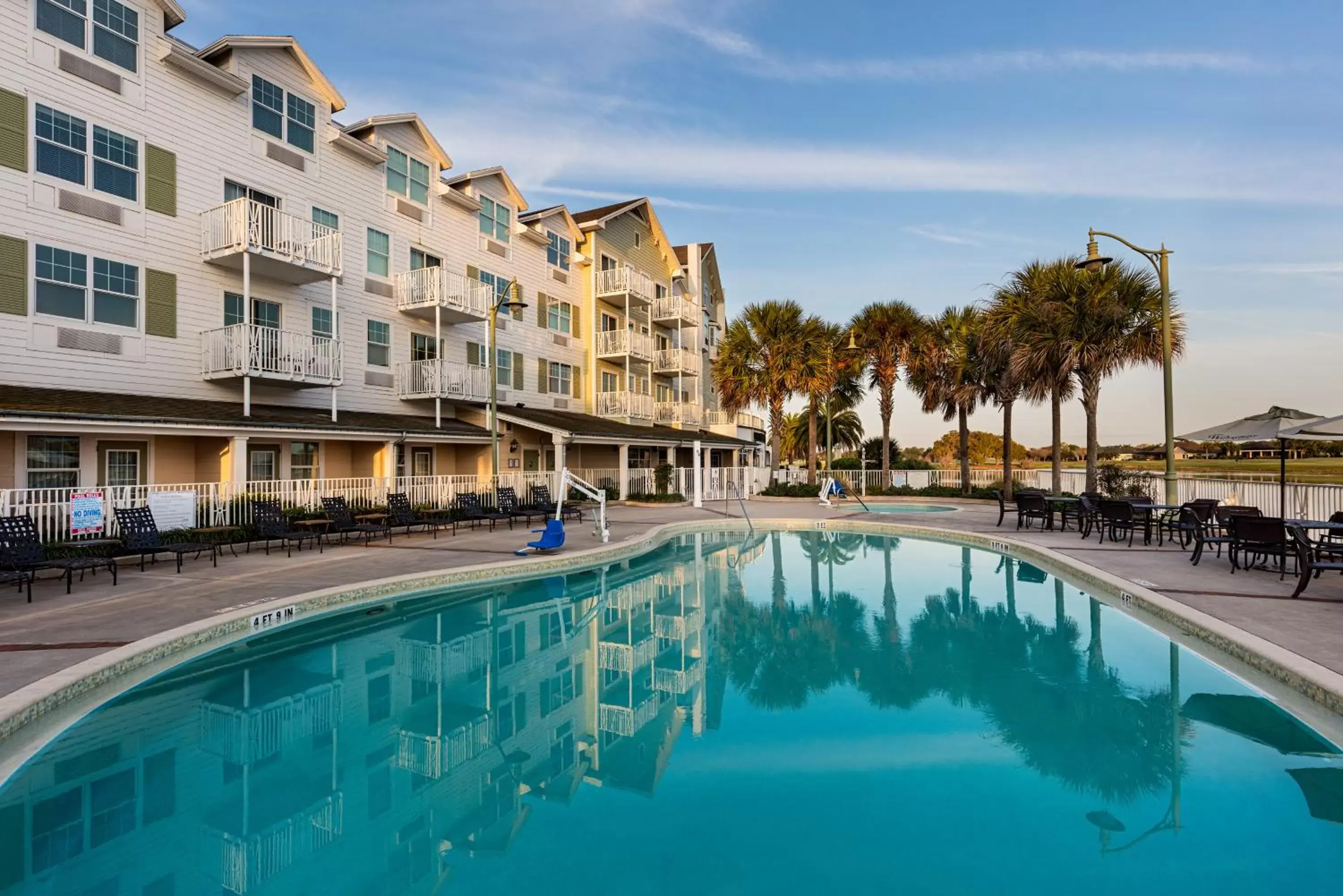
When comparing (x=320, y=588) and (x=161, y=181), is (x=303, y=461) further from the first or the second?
(x=320, y=588)

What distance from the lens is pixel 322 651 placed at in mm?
8172

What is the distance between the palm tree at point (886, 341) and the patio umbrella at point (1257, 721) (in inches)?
1067

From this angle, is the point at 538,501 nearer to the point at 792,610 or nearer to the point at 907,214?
the point at 792,610

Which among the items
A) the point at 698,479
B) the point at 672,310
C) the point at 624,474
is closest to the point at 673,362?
the point at 672,310

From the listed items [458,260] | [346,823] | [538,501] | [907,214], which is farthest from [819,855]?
[907,214]

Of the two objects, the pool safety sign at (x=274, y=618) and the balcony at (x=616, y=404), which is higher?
the balcony at (x=616, y=404)

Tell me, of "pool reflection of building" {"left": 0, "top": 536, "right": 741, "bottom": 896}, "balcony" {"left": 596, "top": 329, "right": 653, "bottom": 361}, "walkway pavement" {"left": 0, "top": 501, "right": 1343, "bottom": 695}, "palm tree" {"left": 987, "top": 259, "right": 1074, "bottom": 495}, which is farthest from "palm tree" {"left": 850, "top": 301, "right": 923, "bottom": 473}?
"pool reflection of building" {"left": 0, "top": 536, "right": 741, "bottom": 896}

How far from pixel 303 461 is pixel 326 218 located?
727 cm

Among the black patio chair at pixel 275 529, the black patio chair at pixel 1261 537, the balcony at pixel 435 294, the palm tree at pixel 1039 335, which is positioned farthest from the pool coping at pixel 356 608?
the balcony at pixel 435 294

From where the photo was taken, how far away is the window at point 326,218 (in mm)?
19375

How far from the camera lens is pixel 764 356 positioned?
109ft

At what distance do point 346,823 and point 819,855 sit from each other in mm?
3191

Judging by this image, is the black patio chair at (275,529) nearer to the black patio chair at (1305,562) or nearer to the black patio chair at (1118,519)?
the black patio chair at (1305,562)

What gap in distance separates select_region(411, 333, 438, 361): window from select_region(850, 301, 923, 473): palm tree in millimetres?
19578
